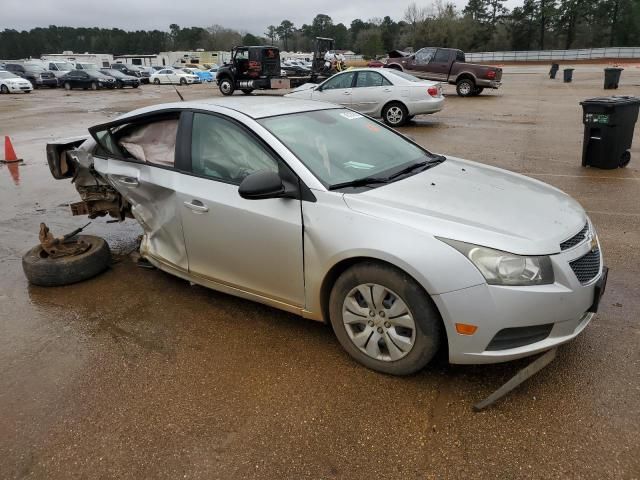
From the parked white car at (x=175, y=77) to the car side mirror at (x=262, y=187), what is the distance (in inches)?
1611

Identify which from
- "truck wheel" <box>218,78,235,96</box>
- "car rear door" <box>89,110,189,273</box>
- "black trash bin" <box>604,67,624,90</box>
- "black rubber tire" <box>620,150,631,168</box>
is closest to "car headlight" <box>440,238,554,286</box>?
"car rear door" <box>89,110,189,273</box>

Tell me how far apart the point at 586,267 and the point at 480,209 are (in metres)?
0.68

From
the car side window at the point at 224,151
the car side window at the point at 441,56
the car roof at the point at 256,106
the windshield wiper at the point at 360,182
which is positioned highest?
the car side window at the point at 441,56

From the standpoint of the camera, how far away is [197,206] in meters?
3.61

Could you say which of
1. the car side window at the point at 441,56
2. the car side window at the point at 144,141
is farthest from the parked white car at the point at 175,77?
the car side window at the point at 144,141

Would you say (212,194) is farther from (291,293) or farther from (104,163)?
(104,163)

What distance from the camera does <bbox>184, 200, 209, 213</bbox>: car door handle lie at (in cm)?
357

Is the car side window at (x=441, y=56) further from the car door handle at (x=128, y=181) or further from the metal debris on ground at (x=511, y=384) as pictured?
the metal debris on ground at (x=511, y=384)

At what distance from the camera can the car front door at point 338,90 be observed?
44.0ft

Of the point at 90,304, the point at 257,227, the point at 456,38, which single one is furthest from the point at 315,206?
the point at 456,38

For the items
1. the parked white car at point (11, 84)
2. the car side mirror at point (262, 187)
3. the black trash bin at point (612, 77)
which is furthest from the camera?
the parked white car at point (11, 84)

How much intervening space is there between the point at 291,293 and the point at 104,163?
2.35 m

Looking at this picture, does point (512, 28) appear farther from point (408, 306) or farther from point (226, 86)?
point (408, 306)

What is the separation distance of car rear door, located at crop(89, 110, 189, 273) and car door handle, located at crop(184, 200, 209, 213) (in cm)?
17
